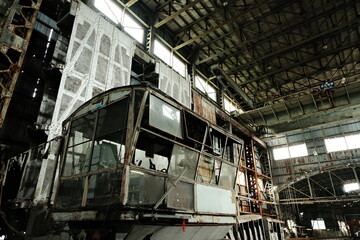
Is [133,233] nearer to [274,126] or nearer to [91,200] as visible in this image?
[91,200]

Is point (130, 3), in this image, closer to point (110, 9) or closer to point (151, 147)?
point (110, 9)

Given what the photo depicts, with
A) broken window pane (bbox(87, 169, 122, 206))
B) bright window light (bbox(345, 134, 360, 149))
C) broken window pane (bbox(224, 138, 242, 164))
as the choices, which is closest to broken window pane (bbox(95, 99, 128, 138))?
broken window pane (bbox(87, 169, 122, 206))

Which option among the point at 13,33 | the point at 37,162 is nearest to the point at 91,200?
the point at 37,162

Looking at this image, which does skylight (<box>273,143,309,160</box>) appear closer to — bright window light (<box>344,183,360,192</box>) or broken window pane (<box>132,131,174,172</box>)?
bright window light (<box>344,183,360,192</box>)

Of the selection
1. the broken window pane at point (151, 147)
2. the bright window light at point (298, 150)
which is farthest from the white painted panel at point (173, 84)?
the bright window light at point (298, 150)

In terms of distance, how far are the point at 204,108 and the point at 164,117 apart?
11147 millimetres

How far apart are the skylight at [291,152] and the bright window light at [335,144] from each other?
2.06 m

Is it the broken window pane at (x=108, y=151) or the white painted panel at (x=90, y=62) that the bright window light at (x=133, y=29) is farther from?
the broken window pane at (x=108, y=151)

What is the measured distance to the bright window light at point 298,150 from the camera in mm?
24203

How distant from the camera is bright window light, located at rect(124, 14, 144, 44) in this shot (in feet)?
49.3

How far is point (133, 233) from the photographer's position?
602 cm

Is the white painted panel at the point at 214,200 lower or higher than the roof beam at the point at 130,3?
lower

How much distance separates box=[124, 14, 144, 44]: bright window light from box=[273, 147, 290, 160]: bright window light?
19.0 m

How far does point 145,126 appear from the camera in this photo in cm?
796
